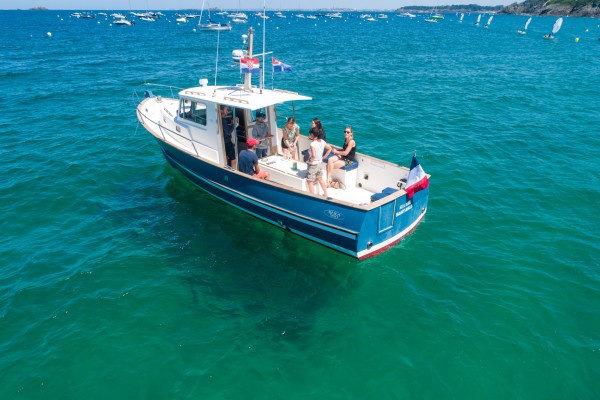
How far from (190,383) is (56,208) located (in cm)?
930

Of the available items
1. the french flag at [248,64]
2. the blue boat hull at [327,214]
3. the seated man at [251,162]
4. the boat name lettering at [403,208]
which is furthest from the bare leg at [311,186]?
the french flag at [248,64]

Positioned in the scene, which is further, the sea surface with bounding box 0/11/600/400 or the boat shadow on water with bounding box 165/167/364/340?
the boat shadow on water with bounding box 165/167/364/340

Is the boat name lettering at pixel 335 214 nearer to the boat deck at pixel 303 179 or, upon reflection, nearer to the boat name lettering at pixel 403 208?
the boat deck at pixel 303 179

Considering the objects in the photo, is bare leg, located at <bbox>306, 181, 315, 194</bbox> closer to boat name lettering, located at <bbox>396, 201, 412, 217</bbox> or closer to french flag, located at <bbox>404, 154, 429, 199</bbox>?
boat name lettering, located at <bbox>396, 201, 412, 217</bbox>

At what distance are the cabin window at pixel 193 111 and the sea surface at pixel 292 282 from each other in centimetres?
278

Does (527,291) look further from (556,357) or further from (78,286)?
(78,286)

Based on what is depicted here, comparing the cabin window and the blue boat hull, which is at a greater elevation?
the cabin window

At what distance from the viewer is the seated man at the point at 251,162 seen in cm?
1145

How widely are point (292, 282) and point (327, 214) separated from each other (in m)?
2.00

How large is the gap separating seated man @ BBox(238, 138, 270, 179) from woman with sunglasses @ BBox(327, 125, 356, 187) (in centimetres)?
196

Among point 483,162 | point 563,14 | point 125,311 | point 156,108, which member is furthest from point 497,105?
point 563,14

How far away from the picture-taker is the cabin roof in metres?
11.6

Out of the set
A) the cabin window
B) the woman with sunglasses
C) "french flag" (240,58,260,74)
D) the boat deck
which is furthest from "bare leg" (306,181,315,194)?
the cabin window

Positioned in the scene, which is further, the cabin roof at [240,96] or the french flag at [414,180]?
the cabin roof at [240,96]
